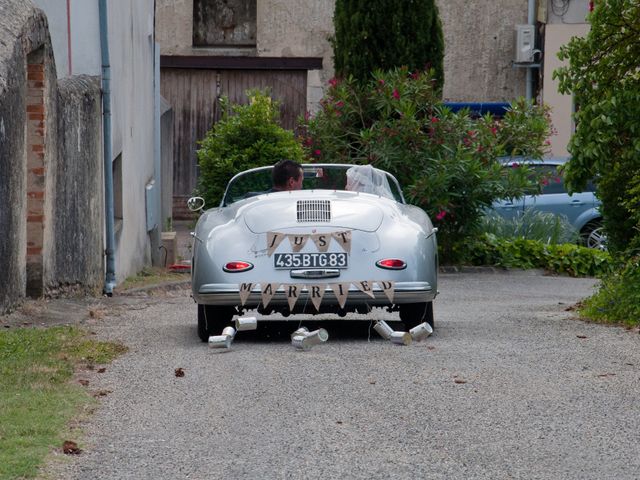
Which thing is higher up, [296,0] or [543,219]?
[296,0]

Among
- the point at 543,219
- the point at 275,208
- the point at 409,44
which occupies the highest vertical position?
the point at 409,44

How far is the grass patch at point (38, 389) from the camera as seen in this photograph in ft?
19.0

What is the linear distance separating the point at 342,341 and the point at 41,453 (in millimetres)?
4177

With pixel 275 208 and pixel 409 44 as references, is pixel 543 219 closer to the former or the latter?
pixel 409 44

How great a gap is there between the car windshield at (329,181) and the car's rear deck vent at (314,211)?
102 cm

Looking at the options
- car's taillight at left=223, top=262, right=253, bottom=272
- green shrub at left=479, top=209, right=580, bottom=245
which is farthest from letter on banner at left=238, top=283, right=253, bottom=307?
green shrub at left=479, top=209, right=580, bottom=245

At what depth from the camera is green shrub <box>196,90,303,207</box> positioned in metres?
19.4

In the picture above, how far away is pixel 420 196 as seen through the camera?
19.2 meters

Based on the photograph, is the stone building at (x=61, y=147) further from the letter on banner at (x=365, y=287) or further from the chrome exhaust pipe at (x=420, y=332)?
the chrome exhaust pipe at (x=420, y=332)

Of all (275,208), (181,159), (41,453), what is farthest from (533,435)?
(181,159)

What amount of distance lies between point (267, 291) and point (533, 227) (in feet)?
40.5

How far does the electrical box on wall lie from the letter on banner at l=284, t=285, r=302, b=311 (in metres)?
20.5

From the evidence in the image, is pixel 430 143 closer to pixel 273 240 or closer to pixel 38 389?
pixel 273 240

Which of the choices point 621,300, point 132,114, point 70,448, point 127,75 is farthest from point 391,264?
point 132,114
